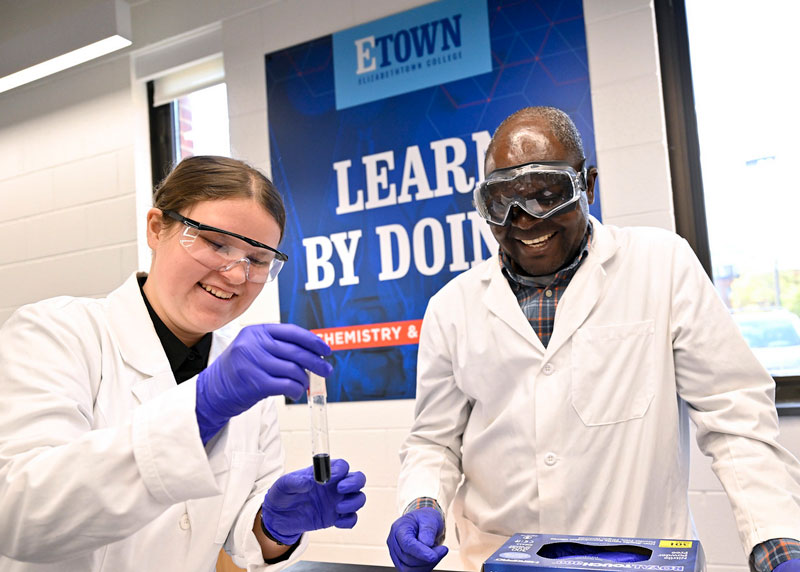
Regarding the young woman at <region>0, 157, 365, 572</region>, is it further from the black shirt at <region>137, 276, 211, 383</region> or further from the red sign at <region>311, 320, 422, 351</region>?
the red sign at <region>311, 320, 422, 351</region>

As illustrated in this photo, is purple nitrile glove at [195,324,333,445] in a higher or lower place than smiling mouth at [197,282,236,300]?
lower

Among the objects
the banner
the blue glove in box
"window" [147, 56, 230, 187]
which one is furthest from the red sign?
the blue glove in box

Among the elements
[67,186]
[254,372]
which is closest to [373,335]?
[254,372]

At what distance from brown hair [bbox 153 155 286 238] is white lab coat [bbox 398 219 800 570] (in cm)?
57

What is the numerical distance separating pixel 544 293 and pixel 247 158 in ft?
6.32

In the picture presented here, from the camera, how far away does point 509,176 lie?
149 cm

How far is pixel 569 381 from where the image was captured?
1492 mm

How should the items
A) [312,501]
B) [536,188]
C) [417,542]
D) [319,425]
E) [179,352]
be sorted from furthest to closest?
[536,188] < [179,352] < [312,501] < [417,542] < [319,425]

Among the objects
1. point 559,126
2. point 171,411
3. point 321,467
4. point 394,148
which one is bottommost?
point 321,467

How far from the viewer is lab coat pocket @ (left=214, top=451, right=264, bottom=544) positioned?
53.6 inches

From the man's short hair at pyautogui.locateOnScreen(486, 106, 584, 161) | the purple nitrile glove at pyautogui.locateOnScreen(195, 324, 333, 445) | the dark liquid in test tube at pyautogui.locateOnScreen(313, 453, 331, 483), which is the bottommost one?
the dark liquid in test tube at pyautogui.locateOnScreen(313, 453, 331, 483)

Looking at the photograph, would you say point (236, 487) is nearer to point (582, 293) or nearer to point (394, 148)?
point (582, 293)

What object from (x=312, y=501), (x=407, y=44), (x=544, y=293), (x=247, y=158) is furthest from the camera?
(x=247, y=158)

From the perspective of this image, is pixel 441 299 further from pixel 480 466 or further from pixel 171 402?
pixel 171 402
